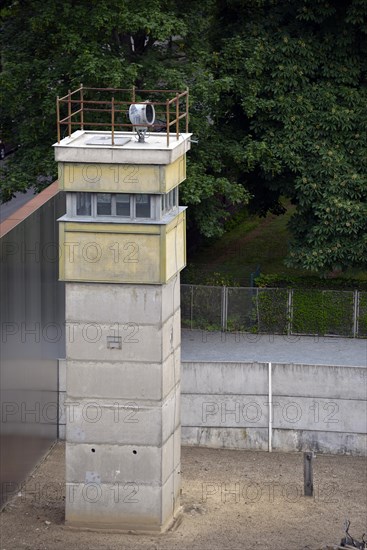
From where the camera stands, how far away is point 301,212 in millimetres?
35250

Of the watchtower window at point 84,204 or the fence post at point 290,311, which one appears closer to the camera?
the watchtower window at point 84,204

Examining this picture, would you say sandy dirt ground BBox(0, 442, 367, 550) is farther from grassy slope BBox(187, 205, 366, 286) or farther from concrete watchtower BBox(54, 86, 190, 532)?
grassy slope BBox(187, 205, 366, 286)

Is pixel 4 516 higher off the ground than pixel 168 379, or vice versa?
pixel 168 379

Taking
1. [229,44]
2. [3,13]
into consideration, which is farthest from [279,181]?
[3,13]

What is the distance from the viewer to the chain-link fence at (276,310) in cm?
3481

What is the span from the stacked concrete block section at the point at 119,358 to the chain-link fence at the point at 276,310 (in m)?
9.52

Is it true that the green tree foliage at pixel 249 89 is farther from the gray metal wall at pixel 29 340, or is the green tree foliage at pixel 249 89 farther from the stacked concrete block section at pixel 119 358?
the stacked concrete block section at pixel 119 358

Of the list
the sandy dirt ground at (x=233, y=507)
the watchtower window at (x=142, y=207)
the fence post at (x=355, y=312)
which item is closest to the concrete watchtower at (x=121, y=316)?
the watchtower window at (x=142, y=207)

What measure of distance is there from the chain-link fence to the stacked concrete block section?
31.2 ft

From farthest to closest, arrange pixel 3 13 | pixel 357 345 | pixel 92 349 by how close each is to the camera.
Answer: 1. pixel 3 13
2. pixel 357 345
3. pixel 92 349

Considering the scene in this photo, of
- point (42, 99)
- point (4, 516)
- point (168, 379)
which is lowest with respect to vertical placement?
point (4, 516)

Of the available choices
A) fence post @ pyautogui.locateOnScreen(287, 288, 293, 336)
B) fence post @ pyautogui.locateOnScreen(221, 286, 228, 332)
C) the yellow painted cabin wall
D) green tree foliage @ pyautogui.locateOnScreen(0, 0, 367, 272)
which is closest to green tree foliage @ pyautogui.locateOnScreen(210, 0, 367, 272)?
green tree foliage @ pyautogui.locateOnScreen(0, 0, 367, 272)

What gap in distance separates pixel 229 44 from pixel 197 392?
973 cm

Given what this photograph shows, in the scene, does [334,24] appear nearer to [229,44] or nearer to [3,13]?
[229,44]
